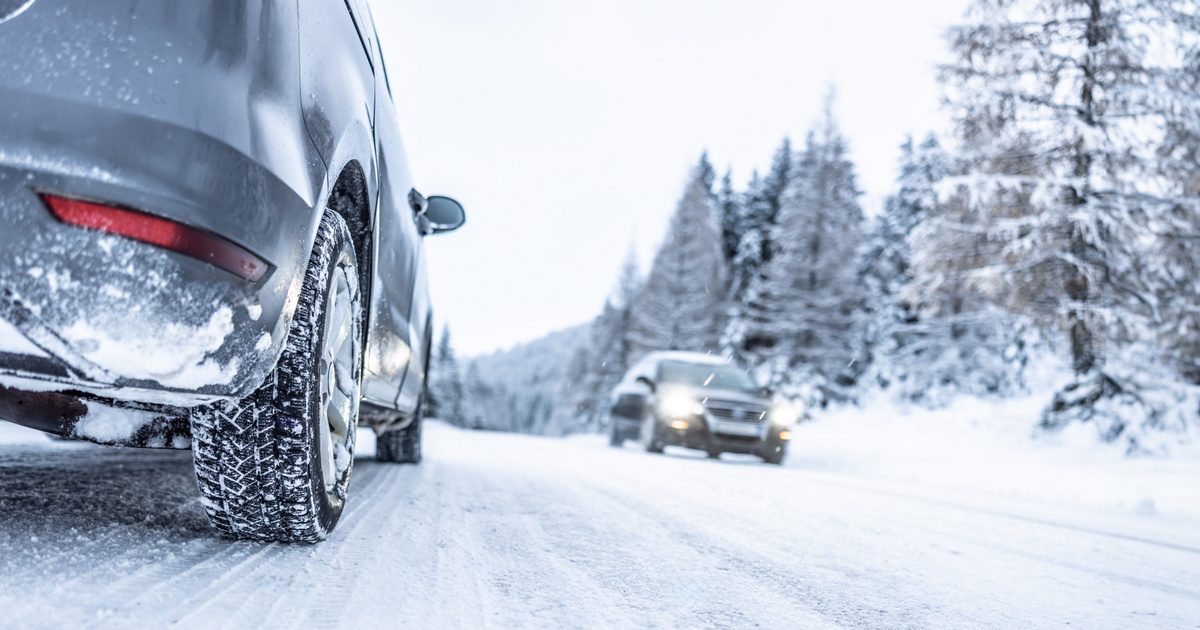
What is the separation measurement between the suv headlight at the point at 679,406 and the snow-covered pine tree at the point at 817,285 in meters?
16.9

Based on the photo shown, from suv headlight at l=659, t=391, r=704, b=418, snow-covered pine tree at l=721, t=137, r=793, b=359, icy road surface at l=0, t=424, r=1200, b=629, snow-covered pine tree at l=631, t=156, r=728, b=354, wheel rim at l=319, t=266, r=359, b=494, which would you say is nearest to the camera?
icy road surface at l=0, t=424, r=1200, b=629

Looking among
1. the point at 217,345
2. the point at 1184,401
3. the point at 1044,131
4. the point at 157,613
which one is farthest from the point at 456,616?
the point at 1044,131

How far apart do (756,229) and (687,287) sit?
7.75 metres

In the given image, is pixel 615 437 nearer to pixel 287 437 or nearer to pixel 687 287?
pixel 287 437

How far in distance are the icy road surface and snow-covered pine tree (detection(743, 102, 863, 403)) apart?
22.1 meters

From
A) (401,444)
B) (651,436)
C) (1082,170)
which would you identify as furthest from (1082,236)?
(401,444)

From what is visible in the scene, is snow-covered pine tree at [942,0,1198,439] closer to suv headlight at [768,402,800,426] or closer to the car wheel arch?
suv headlight at [768,402,800,426]

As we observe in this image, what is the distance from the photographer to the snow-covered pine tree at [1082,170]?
10641 millimetres

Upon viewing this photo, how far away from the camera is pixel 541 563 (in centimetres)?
210

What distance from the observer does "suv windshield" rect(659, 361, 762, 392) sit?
981cm

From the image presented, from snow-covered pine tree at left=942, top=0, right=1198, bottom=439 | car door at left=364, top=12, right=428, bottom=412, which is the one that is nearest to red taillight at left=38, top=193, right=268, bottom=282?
car door at left=364, top=12, right=428, bottom=412

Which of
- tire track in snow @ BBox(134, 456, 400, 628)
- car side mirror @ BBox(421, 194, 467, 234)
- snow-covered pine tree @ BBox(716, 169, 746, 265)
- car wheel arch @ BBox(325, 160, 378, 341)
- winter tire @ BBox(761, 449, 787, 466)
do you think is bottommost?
tire track in snow @ BBox(134, 456, 400, 628)

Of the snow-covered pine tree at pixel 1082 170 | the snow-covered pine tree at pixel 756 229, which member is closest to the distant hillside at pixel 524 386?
the snow-covered pine tree at pixel 756 229

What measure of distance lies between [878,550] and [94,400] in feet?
8.34
